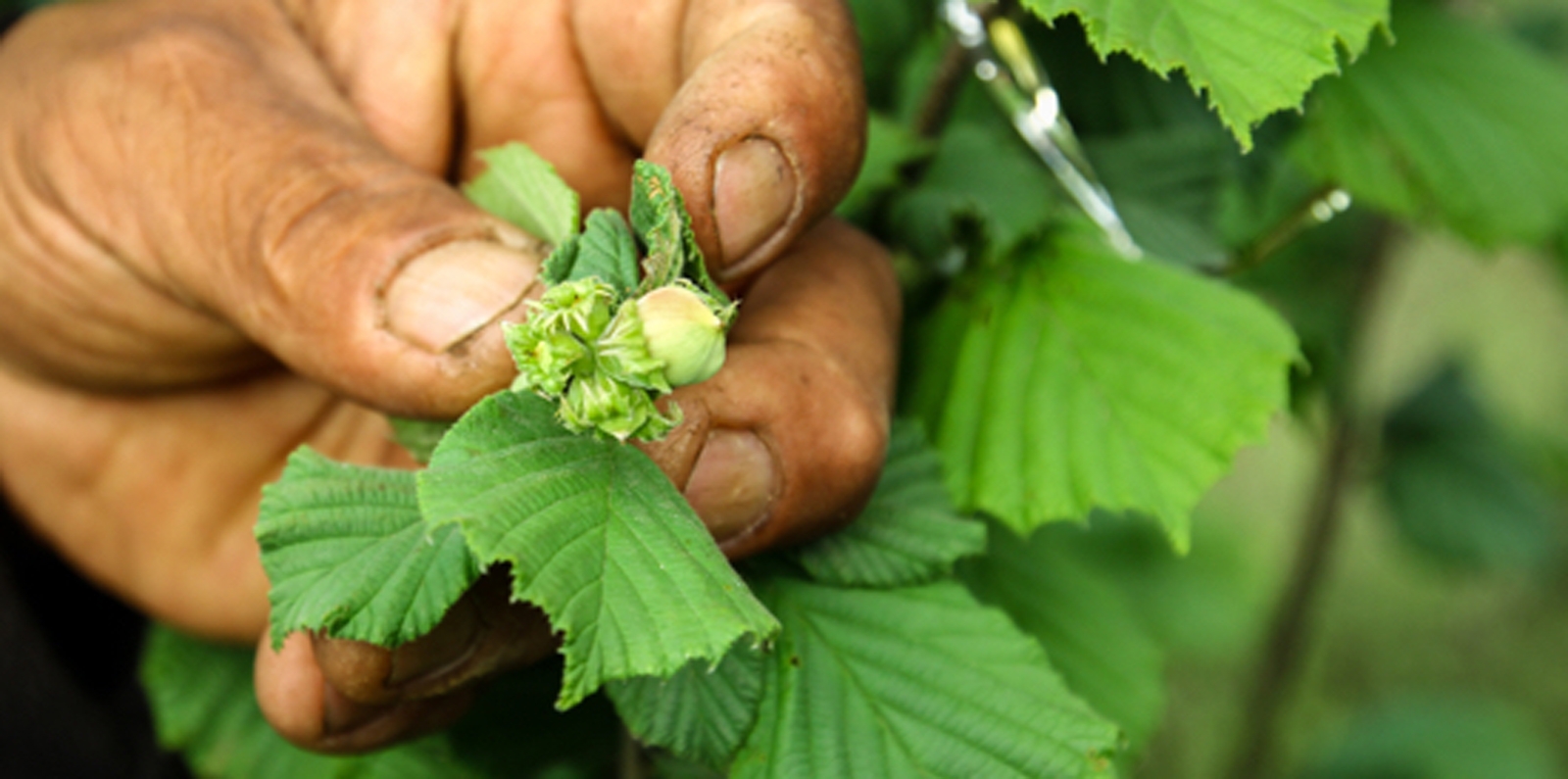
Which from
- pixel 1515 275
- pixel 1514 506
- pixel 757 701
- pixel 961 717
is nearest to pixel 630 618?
pixel 757 701

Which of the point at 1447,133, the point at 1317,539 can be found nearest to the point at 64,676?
the point at 1447,133

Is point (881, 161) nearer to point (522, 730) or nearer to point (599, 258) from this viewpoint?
point (599, 258)

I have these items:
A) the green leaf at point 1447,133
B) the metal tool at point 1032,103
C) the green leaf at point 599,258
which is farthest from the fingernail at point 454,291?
the green leaf at point 1447,133

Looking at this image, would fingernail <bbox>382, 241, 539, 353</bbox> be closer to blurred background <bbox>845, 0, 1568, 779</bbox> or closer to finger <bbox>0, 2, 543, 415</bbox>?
finger <bbox>0, 2, 543, 415</bbox>

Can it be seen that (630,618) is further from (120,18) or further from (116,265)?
(120,18)

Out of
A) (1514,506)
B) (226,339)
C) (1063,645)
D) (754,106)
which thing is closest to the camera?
(754,106)

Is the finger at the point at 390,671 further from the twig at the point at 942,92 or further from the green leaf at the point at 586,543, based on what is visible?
the twig at the point at 942,92

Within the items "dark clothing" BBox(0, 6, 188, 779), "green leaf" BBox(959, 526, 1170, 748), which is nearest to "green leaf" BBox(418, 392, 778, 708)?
"green leaf" BBox(959, 526, 1170, 748)
